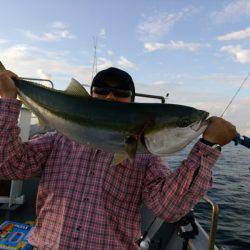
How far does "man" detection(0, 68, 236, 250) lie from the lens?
359 centimetres

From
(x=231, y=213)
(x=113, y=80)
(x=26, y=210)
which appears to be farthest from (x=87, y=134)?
(x=231, y=213)

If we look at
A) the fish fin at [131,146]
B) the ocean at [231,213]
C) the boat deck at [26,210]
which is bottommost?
the ocean at [231,213]

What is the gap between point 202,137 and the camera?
11.2 feet

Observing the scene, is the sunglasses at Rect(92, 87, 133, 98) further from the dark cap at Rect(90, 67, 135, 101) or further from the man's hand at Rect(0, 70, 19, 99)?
the man's hand at Rect(0, 70, 19, 99)

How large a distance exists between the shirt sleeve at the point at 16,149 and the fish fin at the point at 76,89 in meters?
0.62

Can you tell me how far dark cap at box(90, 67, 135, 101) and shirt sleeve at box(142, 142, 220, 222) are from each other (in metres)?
0.96

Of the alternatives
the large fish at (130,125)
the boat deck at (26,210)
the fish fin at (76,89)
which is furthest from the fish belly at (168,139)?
the boat deck at (26,210)

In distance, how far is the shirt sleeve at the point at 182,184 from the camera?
11.3 feet

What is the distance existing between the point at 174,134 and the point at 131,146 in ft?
1.21

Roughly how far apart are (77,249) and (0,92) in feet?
5.60

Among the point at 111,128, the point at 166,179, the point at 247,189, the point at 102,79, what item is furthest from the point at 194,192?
the point at 247,189

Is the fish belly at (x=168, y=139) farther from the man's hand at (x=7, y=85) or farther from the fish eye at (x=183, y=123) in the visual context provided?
the man's hand at (x=7, y=85)

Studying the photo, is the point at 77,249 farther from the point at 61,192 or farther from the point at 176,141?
the point at 176,141

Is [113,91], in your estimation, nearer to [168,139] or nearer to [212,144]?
[168,139]
